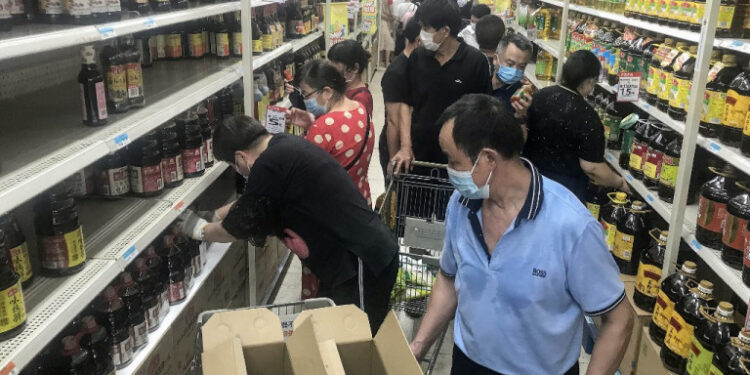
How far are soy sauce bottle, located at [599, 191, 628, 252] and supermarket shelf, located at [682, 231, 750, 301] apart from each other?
0.76m

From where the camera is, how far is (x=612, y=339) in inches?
69.9

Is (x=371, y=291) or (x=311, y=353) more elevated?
(x=311, y=353)

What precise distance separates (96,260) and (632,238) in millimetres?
2869

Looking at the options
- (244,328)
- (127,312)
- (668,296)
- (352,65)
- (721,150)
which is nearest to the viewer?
(244,328)

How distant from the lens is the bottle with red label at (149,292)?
2668 millimetres

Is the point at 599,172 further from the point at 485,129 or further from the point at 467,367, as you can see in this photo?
the point at 485,129

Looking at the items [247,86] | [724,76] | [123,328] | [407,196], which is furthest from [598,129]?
[123,328]

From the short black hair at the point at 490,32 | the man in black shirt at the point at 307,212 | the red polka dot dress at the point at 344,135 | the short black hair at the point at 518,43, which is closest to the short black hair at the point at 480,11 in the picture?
the short black hair at the point at 490,32

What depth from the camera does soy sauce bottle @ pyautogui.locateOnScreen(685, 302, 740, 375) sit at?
8.34 feet

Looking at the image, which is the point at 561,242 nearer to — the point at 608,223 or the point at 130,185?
the point at 130,185

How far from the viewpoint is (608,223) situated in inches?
154

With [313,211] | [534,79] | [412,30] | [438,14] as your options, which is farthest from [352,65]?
[534,79]

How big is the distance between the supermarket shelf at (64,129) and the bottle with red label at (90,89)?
1.7 inches

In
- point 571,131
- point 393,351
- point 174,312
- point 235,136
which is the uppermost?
point 235,136
